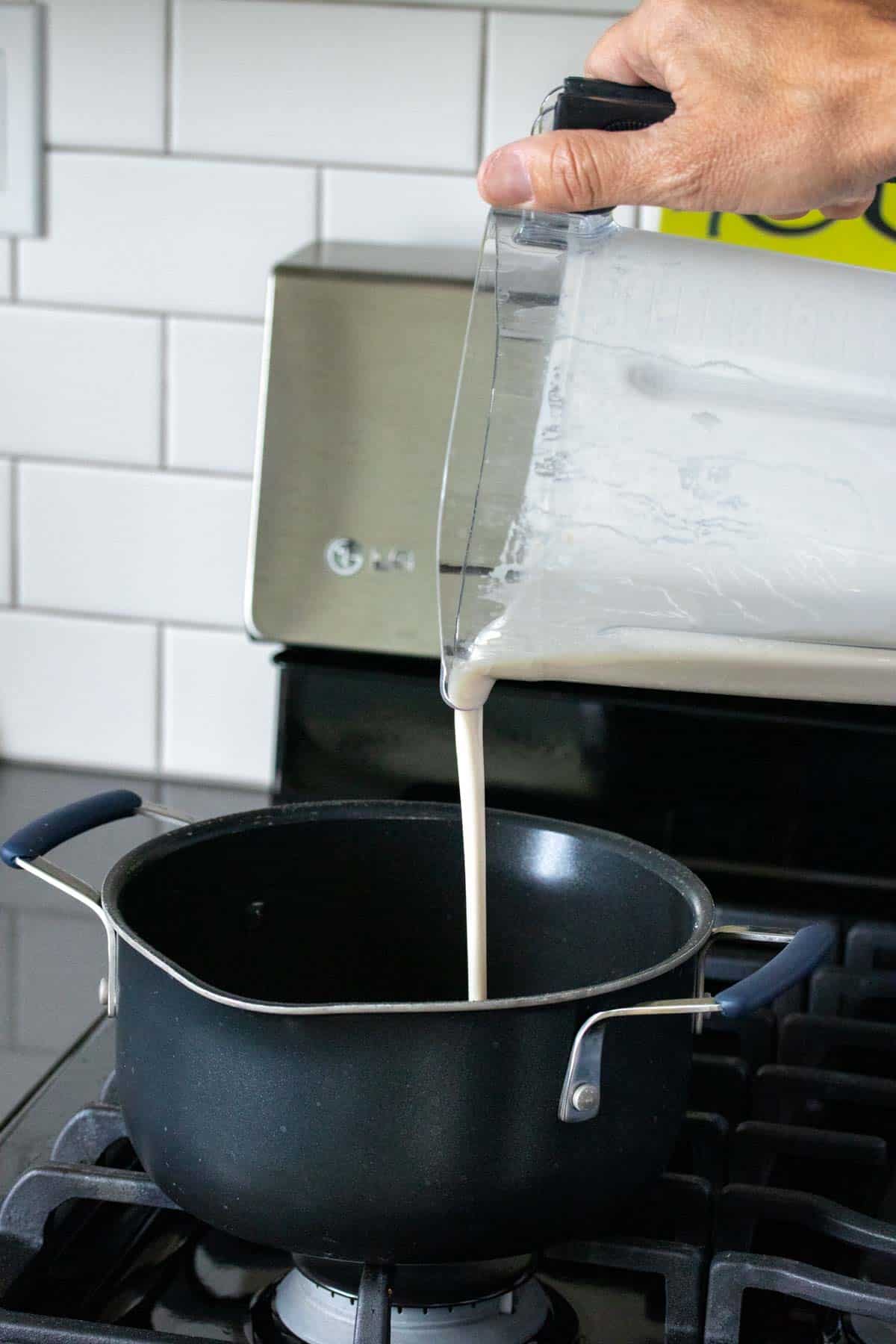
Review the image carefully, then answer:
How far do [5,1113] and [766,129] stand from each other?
0.51 meters

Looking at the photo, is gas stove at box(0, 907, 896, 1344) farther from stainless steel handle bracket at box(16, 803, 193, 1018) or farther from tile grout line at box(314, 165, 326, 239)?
tile grout line at box(314, 165, 326, 239)

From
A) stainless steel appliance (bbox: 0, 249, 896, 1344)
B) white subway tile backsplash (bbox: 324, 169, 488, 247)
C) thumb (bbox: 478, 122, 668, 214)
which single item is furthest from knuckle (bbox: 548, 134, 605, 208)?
white subway tile backsplash (bbox: 324, 169, 488, 247)

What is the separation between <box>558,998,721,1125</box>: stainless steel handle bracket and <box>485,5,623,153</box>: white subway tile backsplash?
0.60 meters

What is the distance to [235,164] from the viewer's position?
951 mm

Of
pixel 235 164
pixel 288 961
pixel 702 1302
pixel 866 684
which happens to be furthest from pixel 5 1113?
pixel 235 164

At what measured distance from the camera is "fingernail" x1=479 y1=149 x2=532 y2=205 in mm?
523

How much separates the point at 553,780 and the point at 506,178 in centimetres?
44

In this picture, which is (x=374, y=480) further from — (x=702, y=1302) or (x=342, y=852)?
(x=702, y=1302)

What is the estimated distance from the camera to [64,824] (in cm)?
62

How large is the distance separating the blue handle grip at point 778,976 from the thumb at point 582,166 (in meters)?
0.28

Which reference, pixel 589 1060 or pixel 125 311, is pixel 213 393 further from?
pixel 589 1060

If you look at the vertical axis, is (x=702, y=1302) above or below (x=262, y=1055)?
below

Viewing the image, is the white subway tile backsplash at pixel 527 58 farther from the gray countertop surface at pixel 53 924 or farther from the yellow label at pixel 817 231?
the gray countertop surface at pixel 53 924

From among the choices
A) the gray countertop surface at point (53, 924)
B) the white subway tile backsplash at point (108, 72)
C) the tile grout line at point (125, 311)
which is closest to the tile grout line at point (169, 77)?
the white subway tile backsplash at point (108, 72)
